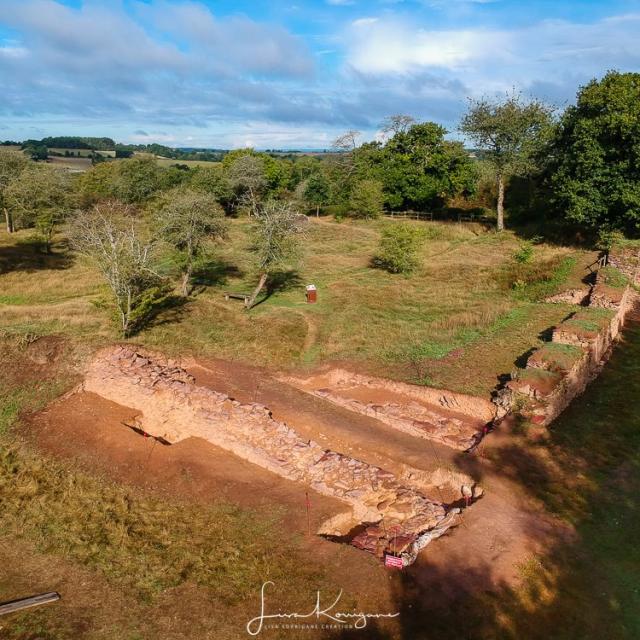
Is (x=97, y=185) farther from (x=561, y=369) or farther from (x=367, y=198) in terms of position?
(x=561, y=369)

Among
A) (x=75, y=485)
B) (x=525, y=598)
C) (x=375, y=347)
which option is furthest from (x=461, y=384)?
(x=75, y=485)

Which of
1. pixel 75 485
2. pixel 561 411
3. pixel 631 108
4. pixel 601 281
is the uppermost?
pixel 631 108

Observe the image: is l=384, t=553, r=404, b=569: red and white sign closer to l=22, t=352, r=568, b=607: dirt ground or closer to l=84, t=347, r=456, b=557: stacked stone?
l=22, t=352, r=568, b=607: dirt ground

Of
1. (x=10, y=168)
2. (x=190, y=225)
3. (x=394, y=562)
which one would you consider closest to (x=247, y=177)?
(x=10, y=168)

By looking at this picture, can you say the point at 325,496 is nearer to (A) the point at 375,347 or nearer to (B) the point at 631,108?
(A) the point at 375,347

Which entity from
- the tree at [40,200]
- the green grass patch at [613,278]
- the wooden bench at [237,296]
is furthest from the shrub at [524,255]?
the tree at [40,200]

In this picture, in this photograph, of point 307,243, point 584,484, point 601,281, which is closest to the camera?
point 584,484
